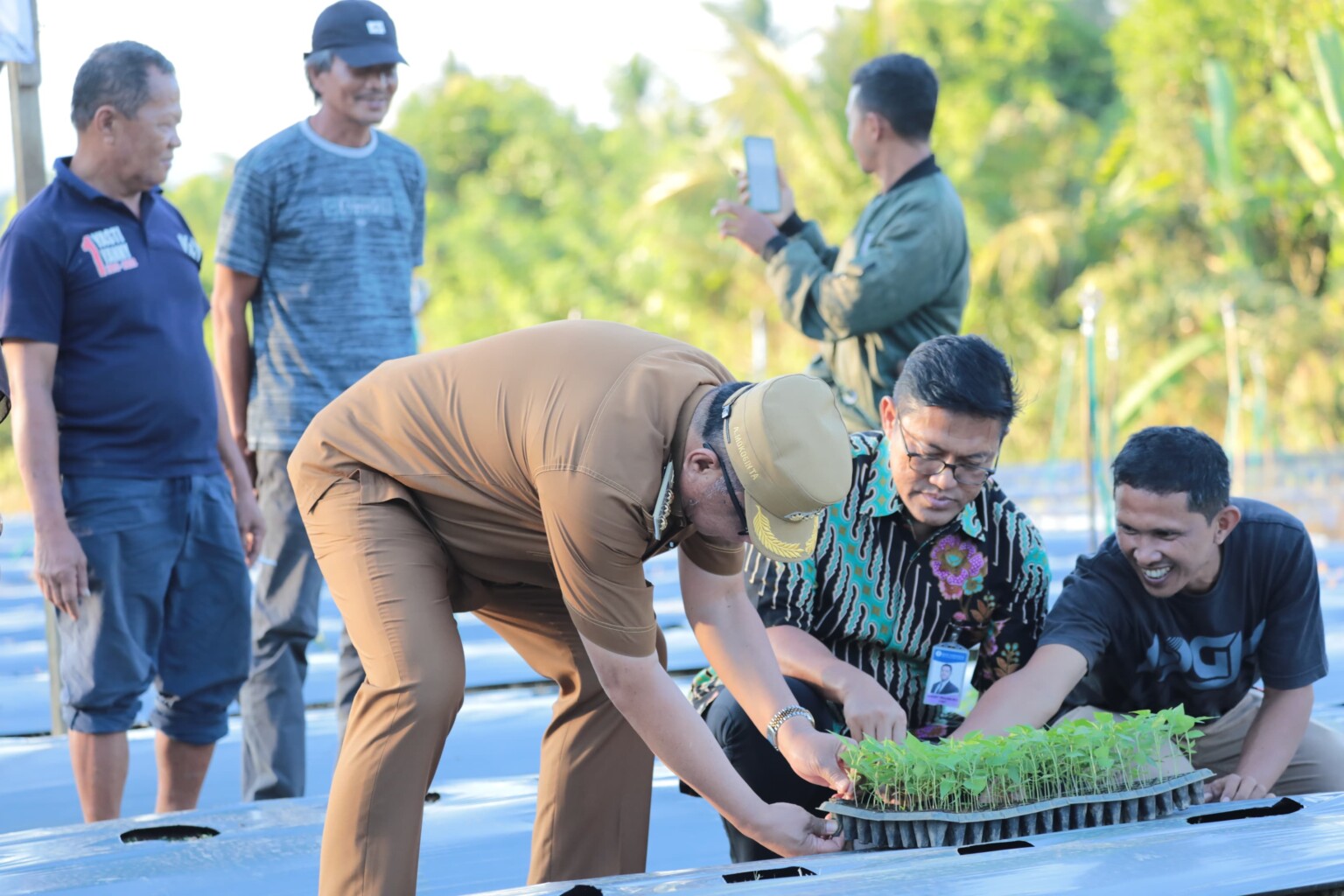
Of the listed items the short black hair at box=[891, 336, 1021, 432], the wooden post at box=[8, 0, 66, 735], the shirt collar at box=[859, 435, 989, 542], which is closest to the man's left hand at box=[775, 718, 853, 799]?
the shirt collar at box=[859, 435, 989, 542]

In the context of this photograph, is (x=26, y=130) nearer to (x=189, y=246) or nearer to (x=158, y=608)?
(x=189, y=246)

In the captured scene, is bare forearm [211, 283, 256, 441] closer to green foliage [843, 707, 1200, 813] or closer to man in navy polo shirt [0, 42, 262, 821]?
man in navy polo shirt [0, 42, 262, 821]

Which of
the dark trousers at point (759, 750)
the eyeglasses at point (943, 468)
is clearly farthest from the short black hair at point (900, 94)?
the dark trousers at point (759, 750)

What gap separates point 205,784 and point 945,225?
257 centimetres

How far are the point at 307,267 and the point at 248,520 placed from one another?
70 cm

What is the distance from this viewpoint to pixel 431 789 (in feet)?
11.5

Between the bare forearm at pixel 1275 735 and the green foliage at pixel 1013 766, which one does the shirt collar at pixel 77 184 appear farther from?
the bare forearm at pixel 1275 735

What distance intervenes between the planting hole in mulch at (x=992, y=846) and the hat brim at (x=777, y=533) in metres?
0.65

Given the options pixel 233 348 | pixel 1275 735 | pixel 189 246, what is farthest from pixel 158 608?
pixel 1275 735

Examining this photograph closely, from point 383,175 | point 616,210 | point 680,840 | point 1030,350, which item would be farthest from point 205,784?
point 616,210

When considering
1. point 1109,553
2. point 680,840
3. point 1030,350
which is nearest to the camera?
point 1109,553

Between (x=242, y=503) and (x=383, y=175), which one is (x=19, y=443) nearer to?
(x=242, y=503)

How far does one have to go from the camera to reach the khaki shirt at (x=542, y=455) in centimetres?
202

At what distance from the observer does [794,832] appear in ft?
7.91
